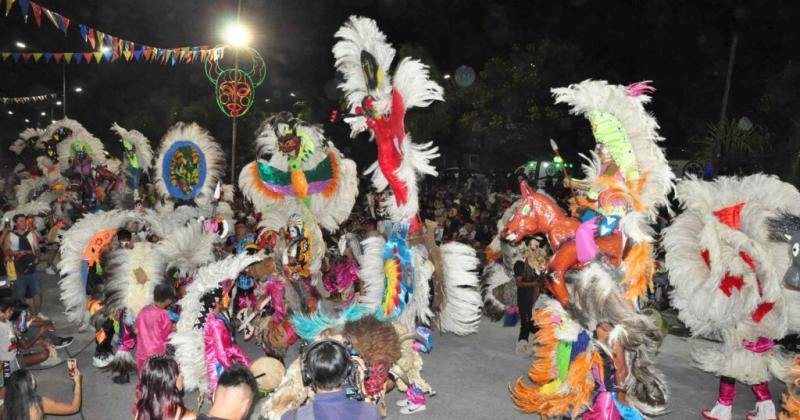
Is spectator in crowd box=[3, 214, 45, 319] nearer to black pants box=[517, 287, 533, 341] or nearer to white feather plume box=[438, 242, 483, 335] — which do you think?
white feather plume box=[438, 242, 483, 335]

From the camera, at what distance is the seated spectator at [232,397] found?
8.73 ft

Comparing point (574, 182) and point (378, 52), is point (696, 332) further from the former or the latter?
point (378, 52)

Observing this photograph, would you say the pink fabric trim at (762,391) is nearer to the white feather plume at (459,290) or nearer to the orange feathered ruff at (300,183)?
the white feather plume at (459,290)

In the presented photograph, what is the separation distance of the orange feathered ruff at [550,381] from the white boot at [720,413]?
1931 millimetres

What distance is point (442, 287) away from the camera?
5.81 meters

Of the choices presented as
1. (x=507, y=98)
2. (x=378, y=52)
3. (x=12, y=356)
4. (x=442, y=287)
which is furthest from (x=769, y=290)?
(x=507, y=98)

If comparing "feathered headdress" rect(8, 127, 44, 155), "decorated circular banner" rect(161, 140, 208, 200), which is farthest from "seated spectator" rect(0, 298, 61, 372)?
"feathered headdress" rect(8, 127, 44, 155)

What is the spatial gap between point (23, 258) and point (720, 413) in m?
8.80

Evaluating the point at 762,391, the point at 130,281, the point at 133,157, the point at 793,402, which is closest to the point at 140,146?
the point at 133,157

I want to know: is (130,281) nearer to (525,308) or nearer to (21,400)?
(21,400)

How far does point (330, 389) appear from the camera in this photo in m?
2.58

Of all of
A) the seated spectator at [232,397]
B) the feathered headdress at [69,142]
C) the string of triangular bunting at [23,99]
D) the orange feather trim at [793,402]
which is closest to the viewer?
the seated spectator at [232,397]

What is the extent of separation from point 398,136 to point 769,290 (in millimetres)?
3515

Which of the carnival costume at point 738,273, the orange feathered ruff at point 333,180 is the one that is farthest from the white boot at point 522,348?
the orange feathered ruff at point 333,180
